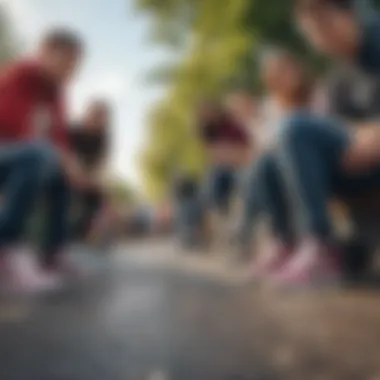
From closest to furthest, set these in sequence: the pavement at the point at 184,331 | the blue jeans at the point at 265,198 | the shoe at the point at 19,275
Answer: the pavement at the point at 184,331 < the shoe at the point at 19,275 < the blue jeans at the point at 265,198

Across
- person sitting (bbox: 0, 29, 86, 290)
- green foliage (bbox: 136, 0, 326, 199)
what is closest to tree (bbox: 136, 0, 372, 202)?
green foliage (bbox: 136, 0, 326, 199)

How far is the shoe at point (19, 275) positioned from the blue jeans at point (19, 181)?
0.07ft

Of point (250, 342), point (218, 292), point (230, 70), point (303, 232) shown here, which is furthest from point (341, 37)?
point (250, 342)

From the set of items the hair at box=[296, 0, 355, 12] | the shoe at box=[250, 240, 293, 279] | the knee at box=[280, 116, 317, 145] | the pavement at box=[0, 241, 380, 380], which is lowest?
the pavement at box=[0, 241, 380, 380]

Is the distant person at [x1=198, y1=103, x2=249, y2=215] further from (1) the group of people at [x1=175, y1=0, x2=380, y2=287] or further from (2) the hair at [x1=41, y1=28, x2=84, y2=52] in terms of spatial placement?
(2) the hair at [x1=41, y1=28, x2=84, y2=52]

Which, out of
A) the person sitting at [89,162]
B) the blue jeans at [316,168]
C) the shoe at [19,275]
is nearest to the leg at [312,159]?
the blue jeans at [316,168]

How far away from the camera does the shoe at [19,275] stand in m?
0.89

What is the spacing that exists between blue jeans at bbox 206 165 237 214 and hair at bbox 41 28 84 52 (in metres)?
0.23

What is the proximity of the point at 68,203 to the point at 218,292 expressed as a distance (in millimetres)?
235

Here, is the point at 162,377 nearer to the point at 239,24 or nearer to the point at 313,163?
the point at 313,163

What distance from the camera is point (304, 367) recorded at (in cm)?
59

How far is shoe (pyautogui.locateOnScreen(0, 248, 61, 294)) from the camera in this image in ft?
2.92

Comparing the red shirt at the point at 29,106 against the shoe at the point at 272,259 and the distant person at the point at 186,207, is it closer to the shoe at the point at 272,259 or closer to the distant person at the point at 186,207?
the distant person at the point at 186,207

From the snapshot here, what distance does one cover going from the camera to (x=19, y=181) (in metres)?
0.95
